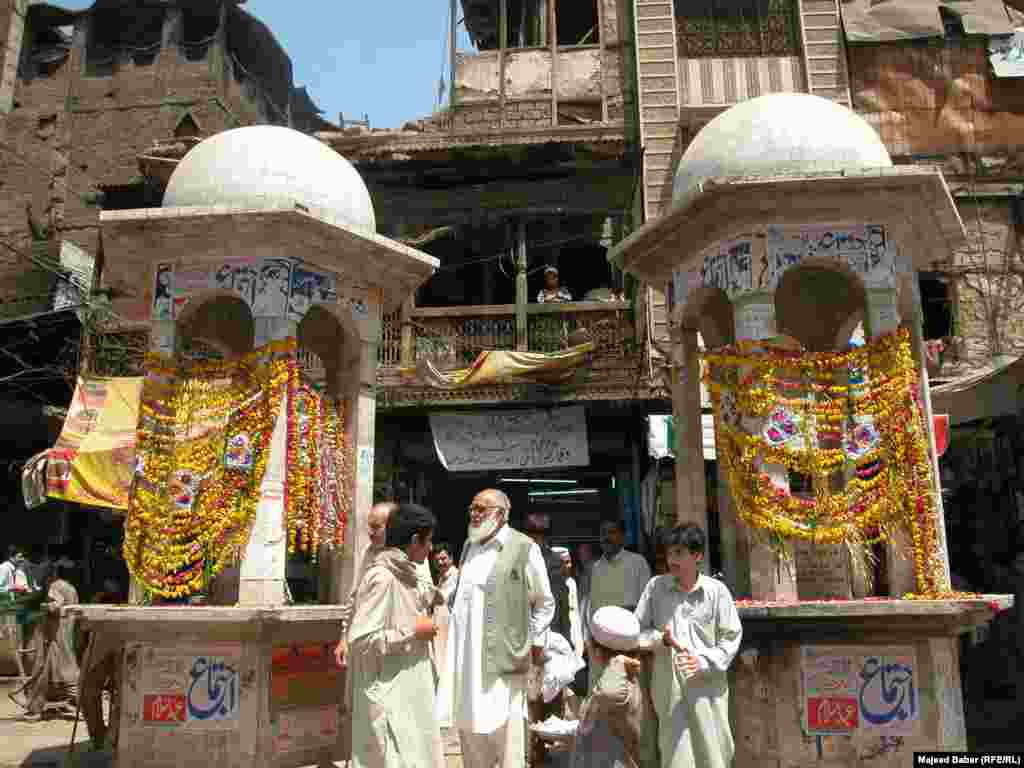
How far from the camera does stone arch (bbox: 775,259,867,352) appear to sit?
8.75 meters

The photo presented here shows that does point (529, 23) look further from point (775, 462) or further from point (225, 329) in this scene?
point (775, 462)

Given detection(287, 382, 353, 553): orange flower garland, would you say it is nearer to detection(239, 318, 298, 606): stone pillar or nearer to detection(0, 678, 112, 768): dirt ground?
detection(239, 318, 298, 606): stone pillar

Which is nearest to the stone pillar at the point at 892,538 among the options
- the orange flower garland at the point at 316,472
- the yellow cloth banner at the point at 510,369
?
the orange flower garland at the point at 316,472

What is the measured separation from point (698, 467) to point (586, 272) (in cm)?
1074

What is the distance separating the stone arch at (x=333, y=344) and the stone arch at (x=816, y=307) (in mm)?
4029

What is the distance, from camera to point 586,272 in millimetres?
18062

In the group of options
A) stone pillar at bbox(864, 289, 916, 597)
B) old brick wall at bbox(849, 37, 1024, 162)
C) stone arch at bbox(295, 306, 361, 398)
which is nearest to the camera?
stone pillar at bbox(864, 289, 916, 597)

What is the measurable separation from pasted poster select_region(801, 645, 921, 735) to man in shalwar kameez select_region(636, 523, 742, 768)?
1731 millimetres

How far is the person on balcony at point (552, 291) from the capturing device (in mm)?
14547

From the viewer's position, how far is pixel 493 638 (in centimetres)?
495

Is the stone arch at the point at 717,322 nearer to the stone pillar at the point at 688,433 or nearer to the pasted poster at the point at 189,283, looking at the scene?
the stone pillar at the point at 688,433

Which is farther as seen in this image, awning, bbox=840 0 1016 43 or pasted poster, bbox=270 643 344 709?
awning, bbox=840 0 1016 43

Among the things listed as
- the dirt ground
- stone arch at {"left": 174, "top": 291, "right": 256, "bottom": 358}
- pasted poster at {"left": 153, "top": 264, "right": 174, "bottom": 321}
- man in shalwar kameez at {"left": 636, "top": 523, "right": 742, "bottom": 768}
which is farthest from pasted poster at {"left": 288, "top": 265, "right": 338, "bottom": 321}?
man in shalwar kameez at {"left": 636, "top": 523, "right": 742, "bottom": 768}

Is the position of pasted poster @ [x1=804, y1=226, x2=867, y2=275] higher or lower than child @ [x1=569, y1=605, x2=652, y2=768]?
higher
